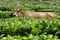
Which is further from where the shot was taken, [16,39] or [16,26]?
[16,26]

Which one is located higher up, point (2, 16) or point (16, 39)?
point (16, 39)

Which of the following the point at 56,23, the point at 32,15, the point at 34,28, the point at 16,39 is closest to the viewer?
the point at 16,39

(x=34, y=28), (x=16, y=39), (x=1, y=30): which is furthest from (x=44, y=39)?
(x=1, y=30)

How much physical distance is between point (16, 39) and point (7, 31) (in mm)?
1820

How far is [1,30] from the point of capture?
6.64 meters

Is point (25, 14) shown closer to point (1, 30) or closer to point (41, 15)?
point (41, 15)

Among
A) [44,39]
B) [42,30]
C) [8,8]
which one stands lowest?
[8,8]

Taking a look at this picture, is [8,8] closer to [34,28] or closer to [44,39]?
[34,28]

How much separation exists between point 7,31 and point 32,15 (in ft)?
25.3

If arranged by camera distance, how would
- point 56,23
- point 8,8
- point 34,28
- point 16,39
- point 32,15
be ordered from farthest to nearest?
point 8,8
point 32,15
point 56,23
point 34,28
point 16,39

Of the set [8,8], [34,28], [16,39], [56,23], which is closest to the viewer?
[16,39]

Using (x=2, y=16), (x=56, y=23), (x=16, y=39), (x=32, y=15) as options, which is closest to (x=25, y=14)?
(x=32, y=15)

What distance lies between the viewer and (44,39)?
191 inches

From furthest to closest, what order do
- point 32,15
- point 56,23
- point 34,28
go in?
point 32,15
point 56,23
point 34,28
